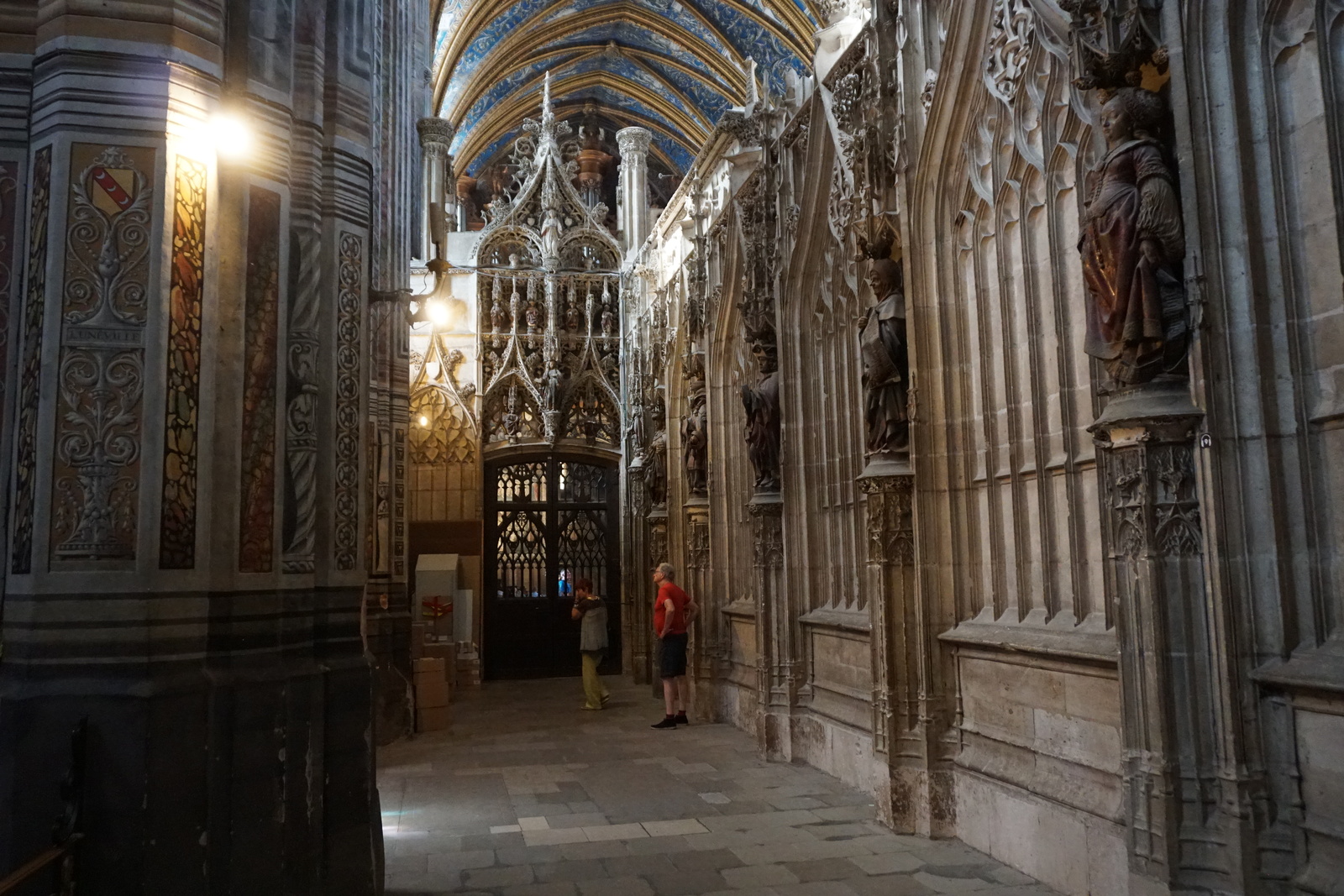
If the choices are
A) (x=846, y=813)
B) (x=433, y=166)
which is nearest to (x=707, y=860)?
(x=846, y=813)

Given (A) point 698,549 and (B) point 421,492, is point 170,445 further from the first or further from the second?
(B) point 421,492

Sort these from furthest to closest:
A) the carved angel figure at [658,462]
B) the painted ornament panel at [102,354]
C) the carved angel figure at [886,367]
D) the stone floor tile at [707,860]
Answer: the carved angel figure at [658,462] → the carved angel figure at [886,367] → the stone floor tile at [707,860] → the painted ornament panel at [102,354]

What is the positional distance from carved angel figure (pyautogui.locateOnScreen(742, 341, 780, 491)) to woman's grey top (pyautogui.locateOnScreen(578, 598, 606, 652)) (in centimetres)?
334

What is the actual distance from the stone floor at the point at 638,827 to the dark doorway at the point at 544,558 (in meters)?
6.65

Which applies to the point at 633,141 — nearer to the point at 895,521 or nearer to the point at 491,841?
the point at 895,521

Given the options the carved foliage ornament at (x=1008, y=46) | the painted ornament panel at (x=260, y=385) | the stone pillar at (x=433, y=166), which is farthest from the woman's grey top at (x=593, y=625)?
the painted ornament panel at (x=260, y=385)

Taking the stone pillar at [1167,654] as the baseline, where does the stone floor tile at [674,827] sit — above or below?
below

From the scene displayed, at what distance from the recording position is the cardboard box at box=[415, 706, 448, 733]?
36.5 ft

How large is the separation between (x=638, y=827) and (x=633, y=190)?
43.4ft

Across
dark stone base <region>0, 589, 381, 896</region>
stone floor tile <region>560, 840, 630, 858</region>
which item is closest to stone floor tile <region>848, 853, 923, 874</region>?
stone floor tile <region>560, 840, 630, 858</region>

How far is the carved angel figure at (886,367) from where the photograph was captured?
7215 millimetres

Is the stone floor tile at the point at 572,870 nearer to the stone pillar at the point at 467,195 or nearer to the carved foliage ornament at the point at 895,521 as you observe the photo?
the carved foliage ornament at the point at 895,521

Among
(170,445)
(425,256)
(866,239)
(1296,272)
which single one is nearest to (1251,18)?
(1296,272)

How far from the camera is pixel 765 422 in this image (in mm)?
9984
